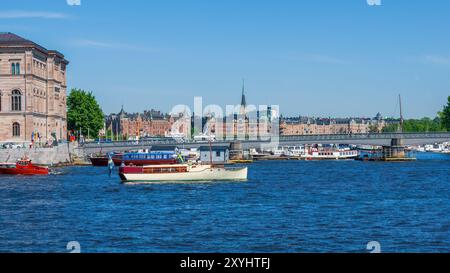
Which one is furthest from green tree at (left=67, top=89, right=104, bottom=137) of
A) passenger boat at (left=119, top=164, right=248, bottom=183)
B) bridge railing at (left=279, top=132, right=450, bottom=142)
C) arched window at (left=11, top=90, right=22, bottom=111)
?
passenger boat at (left=119, top=164, right=248, bottom=183)

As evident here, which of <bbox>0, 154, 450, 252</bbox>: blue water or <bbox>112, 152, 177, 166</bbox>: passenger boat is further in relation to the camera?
<bbox>112, 152, 177, 166</bbox>: passenger boat

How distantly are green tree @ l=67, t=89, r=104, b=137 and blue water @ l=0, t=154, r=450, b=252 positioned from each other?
78361mm

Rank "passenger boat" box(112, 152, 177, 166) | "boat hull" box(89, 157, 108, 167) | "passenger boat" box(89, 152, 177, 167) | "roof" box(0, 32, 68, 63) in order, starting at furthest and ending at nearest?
Result: "boat hull" box(89, 157, 108, 167) < "roof" box(0, 32, 68, 63) < "passenger boat" box(112, 152, 177, 166) < "passenger boat" box(89, 152, 177, 167)

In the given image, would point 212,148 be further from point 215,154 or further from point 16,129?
point 16,129

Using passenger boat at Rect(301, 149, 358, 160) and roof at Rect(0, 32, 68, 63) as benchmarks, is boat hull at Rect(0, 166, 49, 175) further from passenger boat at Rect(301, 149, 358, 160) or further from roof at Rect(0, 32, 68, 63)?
passenger boat at Rect(301, 149, 358, 160)

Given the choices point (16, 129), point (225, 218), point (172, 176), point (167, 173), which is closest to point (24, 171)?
point (167, 173)

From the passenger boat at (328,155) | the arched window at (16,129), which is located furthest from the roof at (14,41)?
the passenger boat at (328,155)

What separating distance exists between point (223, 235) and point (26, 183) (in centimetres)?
4318

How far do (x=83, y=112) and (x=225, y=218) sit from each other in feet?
359

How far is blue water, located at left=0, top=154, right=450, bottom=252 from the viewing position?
31.2 metres

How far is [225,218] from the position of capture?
41.3m

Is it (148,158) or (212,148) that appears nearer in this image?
(148,158)
